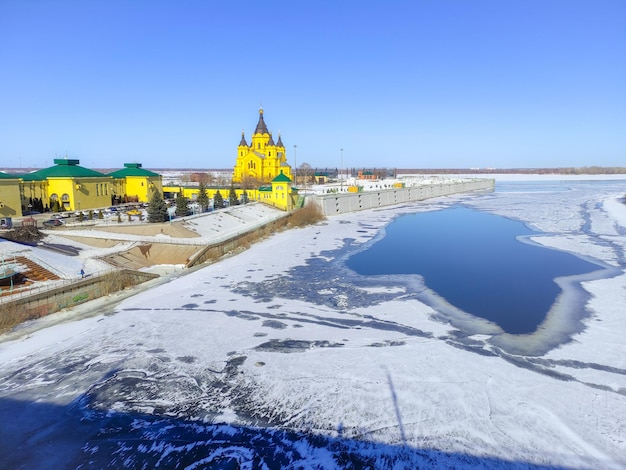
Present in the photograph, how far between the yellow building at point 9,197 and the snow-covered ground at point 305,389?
13.0m

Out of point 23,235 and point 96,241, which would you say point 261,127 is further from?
point 23,235

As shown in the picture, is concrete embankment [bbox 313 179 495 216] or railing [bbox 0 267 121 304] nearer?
railing [bbox 0 267 121 304]

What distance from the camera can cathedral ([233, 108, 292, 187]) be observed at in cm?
4697

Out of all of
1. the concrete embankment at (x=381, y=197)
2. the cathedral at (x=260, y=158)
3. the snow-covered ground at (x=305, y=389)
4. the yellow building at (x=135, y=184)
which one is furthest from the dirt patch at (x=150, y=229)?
the cathedral at (x=260, y=158)

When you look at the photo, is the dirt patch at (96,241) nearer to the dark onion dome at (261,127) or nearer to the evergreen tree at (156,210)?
the evergreen tree at (156,210)

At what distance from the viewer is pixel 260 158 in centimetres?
4716

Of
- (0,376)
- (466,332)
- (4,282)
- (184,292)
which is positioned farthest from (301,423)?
(4,282)

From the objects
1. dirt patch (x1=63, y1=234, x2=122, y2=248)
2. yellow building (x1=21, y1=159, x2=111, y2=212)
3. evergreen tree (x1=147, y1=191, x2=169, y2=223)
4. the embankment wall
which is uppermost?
yellow building (x1=21, y1=159, x2=111, y2=212)

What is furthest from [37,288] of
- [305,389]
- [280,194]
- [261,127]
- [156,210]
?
[261,127]

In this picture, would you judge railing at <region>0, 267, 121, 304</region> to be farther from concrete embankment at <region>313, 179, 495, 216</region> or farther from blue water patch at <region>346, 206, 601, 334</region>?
concrete embankment at <region>313, 179, 495, 216</region>

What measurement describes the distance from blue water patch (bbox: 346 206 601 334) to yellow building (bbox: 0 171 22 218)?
16892 millimetres

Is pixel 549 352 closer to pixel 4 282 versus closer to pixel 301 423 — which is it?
pixel 301 423

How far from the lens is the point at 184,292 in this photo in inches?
511

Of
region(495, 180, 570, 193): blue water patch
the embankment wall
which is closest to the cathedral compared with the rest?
the embankment wall
